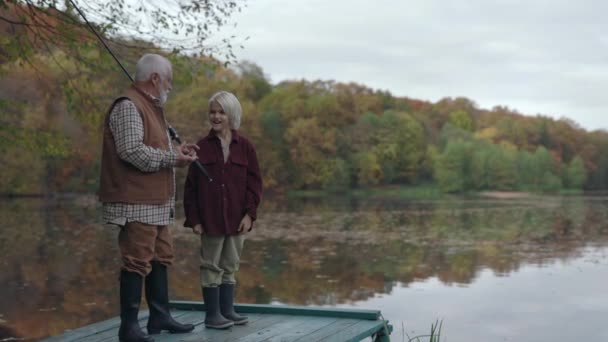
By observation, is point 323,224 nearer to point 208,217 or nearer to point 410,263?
point 410,263

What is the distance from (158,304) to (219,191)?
735 mm

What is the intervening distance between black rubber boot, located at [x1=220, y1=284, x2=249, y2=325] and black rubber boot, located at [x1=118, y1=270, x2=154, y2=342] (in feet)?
2.06

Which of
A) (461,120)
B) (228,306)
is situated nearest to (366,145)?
(461,120)

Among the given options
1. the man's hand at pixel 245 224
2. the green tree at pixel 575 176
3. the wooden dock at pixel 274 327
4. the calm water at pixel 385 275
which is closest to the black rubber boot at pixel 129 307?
the wooden dock at pixel 274 327

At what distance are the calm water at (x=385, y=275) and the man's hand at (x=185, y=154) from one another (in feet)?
6.58

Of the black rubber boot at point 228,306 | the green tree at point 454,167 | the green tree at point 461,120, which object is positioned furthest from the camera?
the green tree at point 461,120

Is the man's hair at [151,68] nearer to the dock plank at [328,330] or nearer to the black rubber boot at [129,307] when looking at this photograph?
the black rubber boot at [129,307]

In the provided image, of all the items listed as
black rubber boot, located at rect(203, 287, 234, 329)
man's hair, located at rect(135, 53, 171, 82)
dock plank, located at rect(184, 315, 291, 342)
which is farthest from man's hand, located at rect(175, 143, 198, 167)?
dock plank, located at rect(184, 315, 291, 342)

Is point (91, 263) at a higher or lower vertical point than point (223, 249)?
lower

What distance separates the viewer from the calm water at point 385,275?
9.33 metres

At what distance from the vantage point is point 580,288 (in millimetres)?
11875

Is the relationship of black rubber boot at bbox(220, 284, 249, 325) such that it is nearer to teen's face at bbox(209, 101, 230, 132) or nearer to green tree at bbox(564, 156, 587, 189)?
teen's face at bbox(209, 101, 230, 132)

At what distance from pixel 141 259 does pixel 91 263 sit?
11.0 m

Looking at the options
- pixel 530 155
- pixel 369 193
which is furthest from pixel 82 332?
pixel 530 155
